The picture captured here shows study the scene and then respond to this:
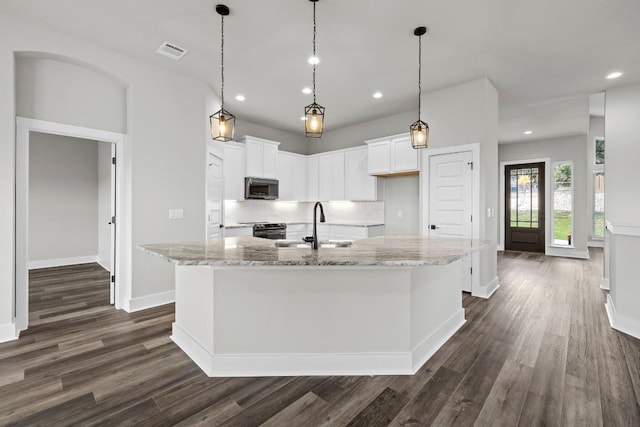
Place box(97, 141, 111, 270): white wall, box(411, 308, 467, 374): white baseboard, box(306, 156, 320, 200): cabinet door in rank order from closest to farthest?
box(411, 308, 467, 374): white baseboard → box(97, 141, 111, 270): white wall → box(306, 156, 320, 200): cabinet door

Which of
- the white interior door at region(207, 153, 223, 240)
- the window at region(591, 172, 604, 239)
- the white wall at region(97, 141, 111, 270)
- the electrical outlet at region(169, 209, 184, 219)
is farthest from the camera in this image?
the window at region(591, 172, 604, 239)

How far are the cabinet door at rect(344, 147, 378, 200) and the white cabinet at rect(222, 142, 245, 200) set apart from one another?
6.54 ft

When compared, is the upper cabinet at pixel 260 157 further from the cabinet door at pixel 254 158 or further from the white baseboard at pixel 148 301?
the white baseboard at pixel 148 301

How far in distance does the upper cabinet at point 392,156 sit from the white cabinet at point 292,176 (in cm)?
166

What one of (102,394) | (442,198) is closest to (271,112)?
(442,198)

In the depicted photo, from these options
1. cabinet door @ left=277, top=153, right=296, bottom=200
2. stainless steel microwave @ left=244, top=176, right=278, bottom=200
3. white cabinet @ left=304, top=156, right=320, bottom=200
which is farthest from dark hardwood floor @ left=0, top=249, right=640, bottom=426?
white cabinet @ left=304, top=156, right=320, bottom=200

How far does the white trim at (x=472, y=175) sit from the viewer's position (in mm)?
4102

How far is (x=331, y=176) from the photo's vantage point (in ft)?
20.6

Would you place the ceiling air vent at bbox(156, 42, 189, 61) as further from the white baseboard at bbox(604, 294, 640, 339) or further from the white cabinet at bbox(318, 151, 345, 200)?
the white baseboard at bbox(604, 294, 640, 339)

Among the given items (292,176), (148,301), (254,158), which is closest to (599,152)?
(292,176)

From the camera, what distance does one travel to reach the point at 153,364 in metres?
2.36

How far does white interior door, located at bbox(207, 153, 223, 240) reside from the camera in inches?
171

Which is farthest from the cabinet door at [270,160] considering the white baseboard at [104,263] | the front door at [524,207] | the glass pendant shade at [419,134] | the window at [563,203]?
the window at [563,203]

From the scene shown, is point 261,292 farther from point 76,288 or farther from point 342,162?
point 342,162
